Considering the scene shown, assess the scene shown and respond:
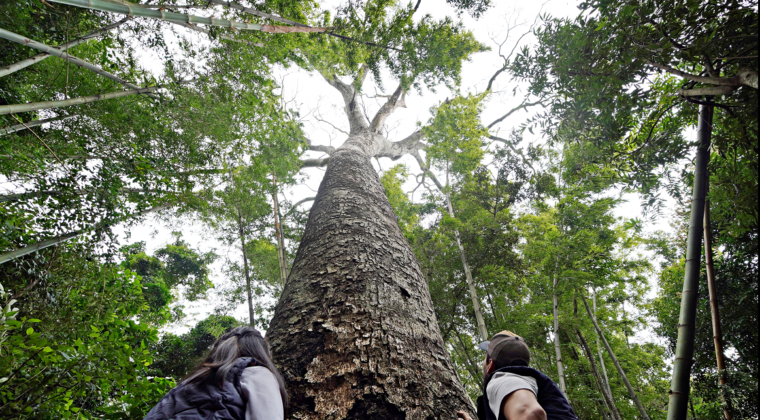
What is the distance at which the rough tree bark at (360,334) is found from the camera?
2.89 feet

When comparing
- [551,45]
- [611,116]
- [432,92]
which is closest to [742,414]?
[611,116]

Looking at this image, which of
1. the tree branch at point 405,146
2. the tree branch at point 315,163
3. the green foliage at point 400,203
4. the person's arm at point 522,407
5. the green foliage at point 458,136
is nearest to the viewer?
the person's arm at point 522,407

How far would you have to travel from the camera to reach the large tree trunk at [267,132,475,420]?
34.7 inches

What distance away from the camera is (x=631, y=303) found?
859 centimetres

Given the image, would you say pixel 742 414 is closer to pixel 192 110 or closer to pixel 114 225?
pixel 114 225

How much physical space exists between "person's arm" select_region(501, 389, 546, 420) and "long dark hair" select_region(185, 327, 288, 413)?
2.49ft

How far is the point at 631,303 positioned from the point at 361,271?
10689 millimetres

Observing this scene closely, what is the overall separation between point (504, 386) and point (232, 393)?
943mm

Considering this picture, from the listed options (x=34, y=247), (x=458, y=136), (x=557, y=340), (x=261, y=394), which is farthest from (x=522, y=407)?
(x=458, y=136)

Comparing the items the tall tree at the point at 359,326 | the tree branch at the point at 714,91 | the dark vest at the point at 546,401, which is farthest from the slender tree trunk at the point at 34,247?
the tree branch at the point at 714,91

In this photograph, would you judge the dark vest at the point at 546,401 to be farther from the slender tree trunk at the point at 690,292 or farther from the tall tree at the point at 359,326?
the slender tree trunk at the point at 690,292

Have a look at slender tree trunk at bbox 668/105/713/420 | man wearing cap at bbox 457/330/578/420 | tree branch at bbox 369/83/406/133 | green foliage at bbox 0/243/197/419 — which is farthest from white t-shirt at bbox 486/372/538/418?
tree branch at bbox 369/83/406/133

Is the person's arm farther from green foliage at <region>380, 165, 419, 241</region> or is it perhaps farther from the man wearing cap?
green foliage at <region>380, 165, 419, 241</region>

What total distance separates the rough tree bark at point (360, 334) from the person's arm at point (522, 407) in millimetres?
152
